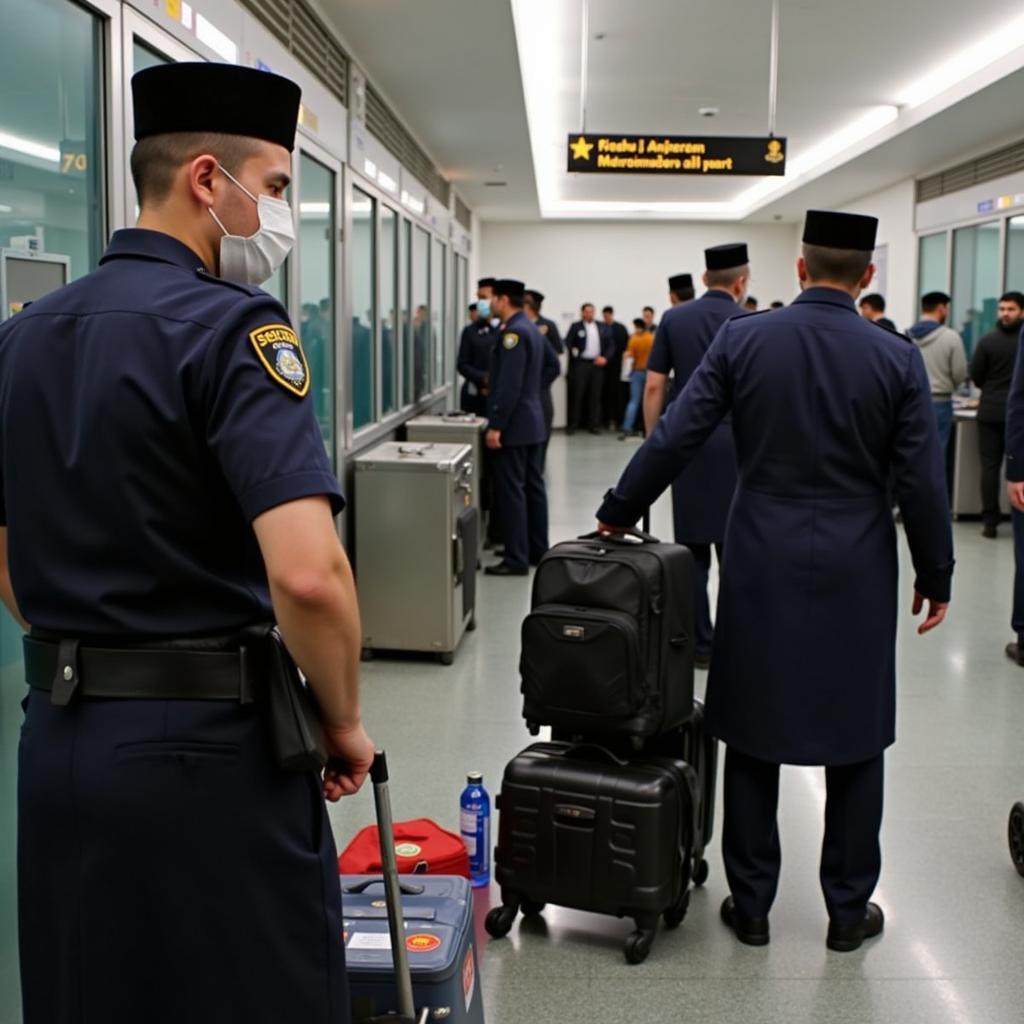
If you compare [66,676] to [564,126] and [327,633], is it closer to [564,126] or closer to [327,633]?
[327,633]

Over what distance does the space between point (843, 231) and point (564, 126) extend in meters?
9.91

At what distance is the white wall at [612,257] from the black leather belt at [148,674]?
17981 mm

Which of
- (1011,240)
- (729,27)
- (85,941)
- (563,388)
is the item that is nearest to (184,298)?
(85,941)

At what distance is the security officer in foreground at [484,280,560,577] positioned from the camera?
752 centimetres

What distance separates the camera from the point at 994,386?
888 cm

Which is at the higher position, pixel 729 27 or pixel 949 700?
pixel 729 27

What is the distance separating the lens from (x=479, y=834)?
330cm

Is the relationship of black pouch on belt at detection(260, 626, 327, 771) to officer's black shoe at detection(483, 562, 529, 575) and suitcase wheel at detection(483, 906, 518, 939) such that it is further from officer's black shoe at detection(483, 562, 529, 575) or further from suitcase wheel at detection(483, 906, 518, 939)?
officer's black shoe at detection(483, 562, 529, 575)

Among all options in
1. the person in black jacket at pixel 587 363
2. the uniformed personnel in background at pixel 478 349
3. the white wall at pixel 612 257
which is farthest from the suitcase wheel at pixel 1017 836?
the white wall at pixel 612 257

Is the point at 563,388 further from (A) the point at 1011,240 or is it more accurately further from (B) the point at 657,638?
(B) the point at 657,638

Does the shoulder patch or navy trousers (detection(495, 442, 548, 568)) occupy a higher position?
the shoulder patch

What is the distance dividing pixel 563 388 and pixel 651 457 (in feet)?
51.6

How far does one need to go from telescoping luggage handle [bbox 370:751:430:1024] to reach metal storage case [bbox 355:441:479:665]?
375cm

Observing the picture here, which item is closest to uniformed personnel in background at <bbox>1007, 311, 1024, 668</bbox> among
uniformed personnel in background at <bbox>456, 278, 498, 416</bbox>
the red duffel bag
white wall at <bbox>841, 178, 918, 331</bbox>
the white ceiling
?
the red duffel bag
